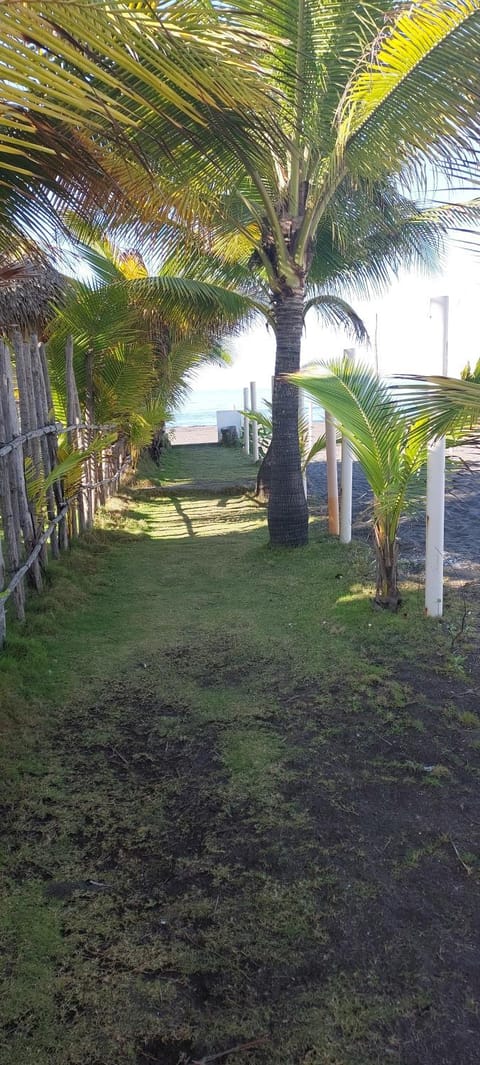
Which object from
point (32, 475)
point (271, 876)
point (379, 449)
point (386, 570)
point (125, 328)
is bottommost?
point (271, 876)

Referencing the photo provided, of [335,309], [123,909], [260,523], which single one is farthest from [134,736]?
[335,309]

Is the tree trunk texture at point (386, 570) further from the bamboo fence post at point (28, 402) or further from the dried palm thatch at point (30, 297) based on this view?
the dried palm thatch at point (30, 297)

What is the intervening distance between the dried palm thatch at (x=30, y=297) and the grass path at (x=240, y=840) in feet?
6.82

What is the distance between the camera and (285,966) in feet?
7.23

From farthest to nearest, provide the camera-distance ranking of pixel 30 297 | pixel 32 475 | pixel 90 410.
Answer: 1. pixel 90 410
2. pixel 32 475
3. pixel 30 297

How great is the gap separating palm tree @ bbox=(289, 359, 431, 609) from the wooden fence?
202 cm

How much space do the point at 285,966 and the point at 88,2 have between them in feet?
8.19

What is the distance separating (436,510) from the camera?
16.5 feet

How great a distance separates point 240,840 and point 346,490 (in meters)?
4.74

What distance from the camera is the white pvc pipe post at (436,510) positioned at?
4.82m

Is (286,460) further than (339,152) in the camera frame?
Yes

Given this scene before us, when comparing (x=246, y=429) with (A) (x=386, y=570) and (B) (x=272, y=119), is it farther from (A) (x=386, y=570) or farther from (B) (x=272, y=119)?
(B) (x=272, y=119)

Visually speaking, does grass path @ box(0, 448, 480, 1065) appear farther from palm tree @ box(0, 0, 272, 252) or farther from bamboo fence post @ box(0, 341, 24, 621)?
palm tree @ box(0, 0, 272, 252)

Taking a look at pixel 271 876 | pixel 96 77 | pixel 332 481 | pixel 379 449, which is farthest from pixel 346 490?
pixel 96 77
